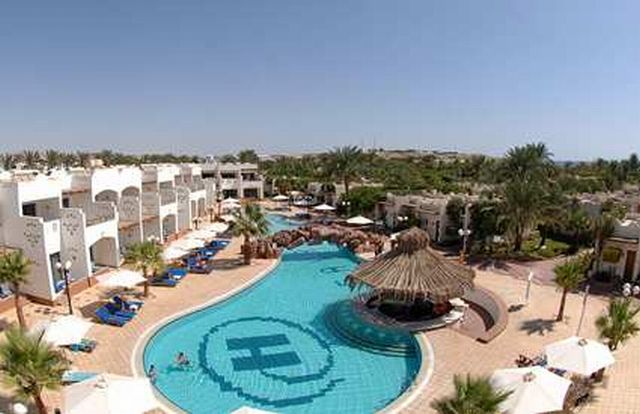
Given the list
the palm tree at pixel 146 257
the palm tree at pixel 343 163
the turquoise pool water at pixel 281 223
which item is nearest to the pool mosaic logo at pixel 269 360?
the palm tree at pixel 146 257

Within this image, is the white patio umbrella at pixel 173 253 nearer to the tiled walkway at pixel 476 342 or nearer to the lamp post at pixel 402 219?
the tiled walkway at pixel 476 342

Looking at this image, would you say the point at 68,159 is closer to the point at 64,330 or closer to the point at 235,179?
the point at 235,179

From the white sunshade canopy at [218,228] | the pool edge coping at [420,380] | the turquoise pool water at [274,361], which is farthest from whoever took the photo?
the white sunshade canopy at [218,228]

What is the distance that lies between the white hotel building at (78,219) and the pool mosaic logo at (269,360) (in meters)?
9.97

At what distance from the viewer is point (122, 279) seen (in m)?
23.6

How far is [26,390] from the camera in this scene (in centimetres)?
1199

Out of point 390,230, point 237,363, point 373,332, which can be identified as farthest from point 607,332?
point 390,230

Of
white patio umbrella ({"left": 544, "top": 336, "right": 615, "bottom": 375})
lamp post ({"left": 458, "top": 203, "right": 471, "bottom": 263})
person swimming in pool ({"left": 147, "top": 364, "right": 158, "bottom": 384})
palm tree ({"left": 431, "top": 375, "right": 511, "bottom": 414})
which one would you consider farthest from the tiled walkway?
lamp post ({"left": 458, "top": 203, "right": 471, "bottom": 263})

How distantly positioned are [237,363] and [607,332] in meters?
14.2

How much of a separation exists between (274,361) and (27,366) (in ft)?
31.1

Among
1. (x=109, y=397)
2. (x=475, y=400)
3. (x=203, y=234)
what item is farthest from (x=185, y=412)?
(x=203, y=234)

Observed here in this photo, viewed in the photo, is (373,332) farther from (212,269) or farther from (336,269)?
(212,269)

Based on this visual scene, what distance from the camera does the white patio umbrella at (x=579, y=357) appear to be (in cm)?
1434

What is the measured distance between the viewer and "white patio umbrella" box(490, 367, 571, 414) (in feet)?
39.5
